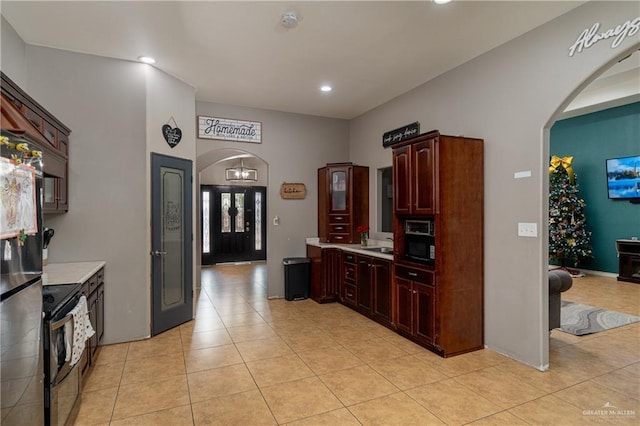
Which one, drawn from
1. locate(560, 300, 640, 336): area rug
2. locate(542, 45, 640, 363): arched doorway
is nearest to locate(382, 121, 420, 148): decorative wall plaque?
locate(542, 45, 640, 363): arched doorway

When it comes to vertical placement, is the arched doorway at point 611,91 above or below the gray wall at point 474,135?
above

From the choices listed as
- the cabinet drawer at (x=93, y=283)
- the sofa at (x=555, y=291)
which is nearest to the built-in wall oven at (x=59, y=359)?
the cabinet drawer at (x=93, y=283)

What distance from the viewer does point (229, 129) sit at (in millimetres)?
5445

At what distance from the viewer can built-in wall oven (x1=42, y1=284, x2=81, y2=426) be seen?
1979 millimetres

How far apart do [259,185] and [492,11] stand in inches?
306

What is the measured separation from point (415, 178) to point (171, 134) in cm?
306

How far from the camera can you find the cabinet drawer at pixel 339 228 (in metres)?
5.73

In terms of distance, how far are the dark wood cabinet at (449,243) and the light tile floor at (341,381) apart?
9.9 inches

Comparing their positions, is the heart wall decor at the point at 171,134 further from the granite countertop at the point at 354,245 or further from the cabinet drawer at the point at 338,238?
the cabinet drawer at the point at 338,238

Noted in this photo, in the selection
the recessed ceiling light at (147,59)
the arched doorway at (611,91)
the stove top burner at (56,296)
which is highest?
the arched doorway at (611,91)

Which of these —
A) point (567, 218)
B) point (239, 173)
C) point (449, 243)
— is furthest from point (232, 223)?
point (567, 218)

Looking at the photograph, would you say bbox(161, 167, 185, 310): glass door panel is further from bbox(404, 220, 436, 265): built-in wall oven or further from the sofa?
the sofa

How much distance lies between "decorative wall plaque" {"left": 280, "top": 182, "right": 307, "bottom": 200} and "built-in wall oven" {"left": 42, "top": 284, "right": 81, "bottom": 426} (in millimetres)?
3634

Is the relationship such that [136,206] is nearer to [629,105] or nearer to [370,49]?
[370,49]
